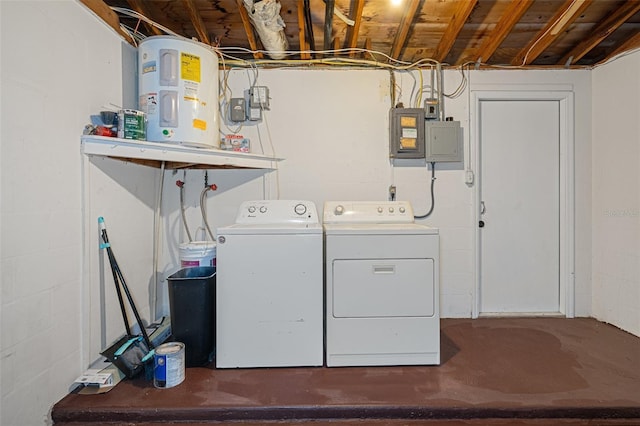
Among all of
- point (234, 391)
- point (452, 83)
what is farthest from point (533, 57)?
point (234, 391)

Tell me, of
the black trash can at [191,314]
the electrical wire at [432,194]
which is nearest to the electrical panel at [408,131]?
the electrical wire at [432,194]

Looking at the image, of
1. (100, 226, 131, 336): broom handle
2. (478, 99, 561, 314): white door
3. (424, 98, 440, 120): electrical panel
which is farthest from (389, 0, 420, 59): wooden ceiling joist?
(100, 226, 131, 336): broom handle

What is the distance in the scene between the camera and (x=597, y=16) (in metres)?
2.40

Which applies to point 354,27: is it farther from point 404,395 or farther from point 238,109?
point 404,395

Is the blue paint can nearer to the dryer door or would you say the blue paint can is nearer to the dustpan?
the dustpan

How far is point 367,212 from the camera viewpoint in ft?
8.48

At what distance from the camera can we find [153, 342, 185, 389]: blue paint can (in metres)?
1.84

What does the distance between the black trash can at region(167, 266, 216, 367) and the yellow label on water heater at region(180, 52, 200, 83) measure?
1.32 m

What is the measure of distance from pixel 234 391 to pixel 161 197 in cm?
170

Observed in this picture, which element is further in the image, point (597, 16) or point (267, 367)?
point (597, 16)

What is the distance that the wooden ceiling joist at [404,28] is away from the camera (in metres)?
2.22

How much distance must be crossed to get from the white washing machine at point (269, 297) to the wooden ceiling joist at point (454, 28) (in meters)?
1.73

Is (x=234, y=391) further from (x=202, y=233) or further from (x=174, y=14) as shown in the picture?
(x=174, y=14)

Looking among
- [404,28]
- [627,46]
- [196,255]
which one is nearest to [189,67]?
[196,255]
